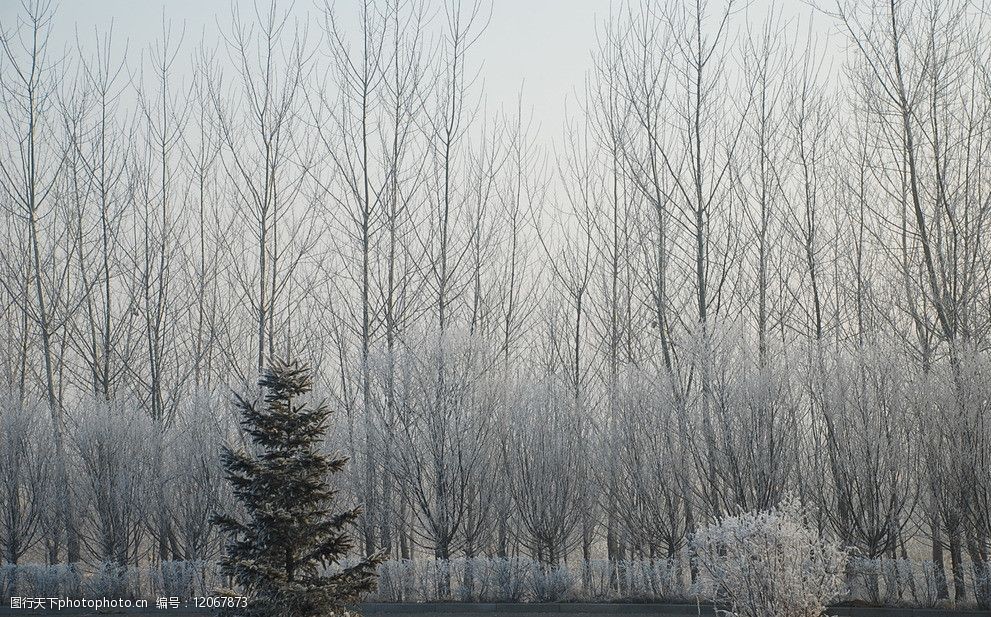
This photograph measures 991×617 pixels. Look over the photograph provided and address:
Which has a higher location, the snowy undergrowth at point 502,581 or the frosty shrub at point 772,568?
the frosty shrub at point 772,568

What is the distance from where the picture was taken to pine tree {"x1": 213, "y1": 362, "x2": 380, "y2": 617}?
805cm

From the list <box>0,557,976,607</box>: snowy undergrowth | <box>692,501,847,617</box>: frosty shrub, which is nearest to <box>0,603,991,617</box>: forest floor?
<box>0,557,976,607</box>: snowy undergrowth

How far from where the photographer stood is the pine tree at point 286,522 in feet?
26.4

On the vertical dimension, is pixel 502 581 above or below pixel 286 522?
below

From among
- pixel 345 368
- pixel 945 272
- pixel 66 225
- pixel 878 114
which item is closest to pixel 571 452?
pixel 345 368

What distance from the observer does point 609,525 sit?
14.8m

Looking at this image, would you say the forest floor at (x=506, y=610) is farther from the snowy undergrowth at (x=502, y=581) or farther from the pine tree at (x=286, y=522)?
the pine tree at (x=286, y=522)

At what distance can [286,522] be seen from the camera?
8.15 m

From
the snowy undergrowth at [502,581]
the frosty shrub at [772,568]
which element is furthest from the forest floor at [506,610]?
the frosty shrub at [772,568]

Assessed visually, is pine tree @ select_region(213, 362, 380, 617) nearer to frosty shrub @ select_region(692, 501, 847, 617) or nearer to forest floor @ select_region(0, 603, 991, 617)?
frosty shrub @ select_region(692, 501, 847, 617)

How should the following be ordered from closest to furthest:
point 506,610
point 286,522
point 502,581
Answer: point 286,522 < point 506,610 < point 502,581

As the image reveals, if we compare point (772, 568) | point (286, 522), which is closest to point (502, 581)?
point (286, 522)

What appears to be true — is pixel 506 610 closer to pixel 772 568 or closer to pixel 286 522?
pixel 286 522

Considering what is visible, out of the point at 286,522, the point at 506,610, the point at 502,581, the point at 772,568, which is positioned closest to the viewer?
the point at 772,568
